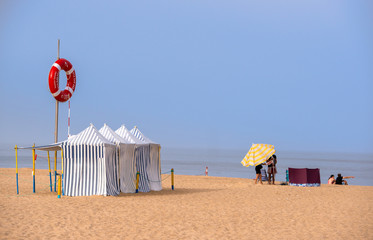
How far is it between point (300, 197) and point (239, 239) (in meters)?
8.39

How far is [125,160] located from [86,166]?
1.89 metres

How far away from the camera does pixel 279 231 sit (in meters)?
11.9

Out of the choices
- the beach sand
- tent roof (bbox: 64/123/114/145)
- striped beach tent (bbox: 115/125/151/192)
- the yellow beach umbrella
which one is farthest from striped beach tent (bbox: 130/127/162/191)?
the yellow beach umbrella

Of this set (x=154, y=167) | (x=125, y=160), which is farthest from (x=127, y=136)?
(x=154, y=167)

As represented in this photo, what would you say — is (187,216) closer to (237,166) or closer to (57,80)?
(57,80)

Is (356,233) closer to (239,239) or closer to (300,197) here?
(239,239)

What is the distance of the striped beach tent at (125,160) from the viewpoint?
18.7 m

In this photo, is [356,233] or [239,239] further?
[356,233]

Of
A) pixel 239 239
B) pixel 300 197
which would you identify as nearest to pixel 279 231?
pixel 239 239

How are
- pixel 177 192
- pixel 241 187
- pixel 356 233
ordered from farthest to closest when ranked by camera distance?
1. pixel 241 187
2. pixel 177 192
3. pixel 356 233

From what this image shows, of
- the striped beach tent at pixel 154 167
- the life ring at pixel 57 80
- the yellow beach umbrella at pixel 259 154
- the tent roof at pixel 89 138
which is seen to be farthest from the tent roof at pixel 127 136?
the yellow beach umbrella at pixel 259 154

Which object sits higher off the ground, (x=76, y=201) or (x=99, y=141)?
(x=99, y=141)

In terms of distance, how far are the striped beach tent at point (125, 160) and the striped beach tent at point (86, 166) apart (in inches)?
35.6

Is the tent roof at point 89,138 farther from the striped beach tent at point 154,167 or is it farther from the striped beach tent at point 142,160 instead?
Result: the striped beach tent at point 154,167
